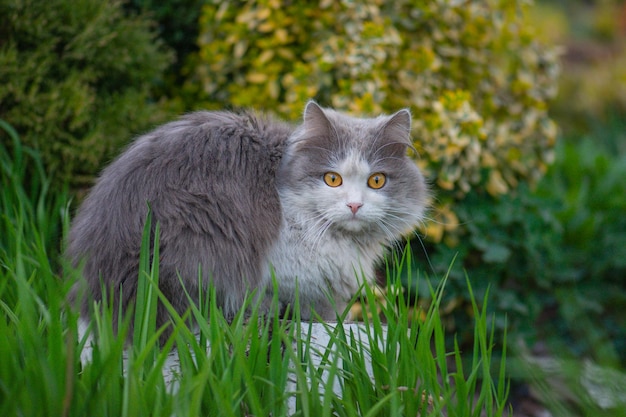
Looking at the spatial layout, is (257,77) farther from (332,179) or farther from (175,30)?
(332,179)

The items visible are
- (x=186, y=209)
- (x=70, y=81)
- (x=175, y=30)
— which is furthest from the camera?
(x=175, y=30)

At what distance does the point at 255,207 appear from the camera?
2.35 m

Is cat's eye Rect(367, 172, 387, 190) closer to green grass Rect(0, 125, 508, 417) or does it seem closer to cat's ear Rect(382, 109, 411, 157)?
cat's ear Rect(382, 109, 411, 157)

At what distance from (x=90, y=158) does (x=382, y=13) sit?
1797 millimetres

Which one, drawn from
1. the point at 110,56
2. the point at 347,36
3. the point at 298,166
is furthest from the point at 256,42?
the point at 298,166

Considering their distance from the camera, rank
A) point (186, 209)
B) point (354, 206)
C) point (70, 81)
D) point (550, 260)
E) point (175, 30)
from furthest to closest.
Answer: point (175, 30) → point (550, 260) → point (70, 81) → point (354, 206) → point (186, 209)

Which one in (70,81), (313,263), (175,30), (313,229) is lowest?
(313,263)

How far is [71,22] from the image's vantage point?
338cm

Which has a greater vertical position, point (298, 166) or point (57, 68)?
point (57, 68)

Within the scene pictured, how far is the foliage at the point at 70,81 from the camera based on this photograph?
127 inches

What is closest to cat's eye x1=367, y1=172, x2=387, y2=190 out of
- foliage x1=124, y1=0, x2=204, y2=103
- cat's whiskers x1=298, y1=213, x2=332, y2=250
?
cat's whiskers x1=298, y1=213, x2=332, y2=250

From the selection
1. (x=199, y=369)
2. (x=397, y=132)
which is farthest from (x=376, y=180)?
(x=199, y=369)

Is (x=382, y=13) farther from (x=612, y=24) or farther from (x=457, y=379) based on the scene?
(x=612, y=24)

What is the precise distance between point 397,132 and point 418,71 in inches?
58.5
